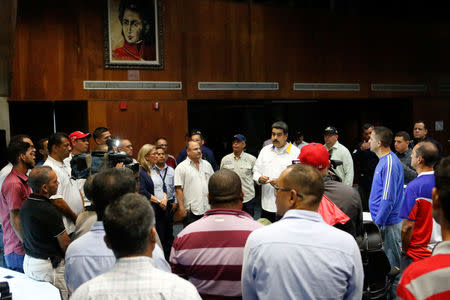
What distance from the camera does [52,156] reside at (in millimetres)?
4254

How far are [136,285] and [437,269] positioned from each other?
3.07 feet

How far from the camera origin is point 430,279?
137cm

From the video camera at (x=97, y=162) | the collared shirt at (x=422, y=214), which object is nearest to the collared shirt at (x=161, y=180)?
the video camera at (x=97, y=162)

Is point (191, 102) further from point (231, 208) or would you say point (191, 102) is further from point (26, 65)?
point (231, 208)

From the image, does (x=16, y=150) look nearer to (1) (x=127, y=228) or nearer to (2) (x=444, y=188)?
(1) (x=127, y=228)

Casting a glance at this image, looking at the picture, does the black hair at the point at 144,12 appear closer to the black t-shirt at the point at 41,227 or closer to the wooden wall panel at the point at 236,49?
the wooden wall panel at the point at 236,49

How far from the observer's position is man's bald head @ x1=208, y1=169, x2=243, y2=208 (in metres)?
2.27

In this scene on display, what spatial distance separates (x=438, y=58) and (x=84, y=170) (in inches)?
381

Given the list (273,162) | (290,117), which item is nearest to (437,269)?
(273,162)

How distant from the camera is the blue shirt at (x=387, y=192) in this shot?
4.04 m

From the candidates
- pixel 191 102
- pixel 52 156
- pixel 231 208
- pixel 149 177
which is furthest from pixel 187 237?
pixel 191 102

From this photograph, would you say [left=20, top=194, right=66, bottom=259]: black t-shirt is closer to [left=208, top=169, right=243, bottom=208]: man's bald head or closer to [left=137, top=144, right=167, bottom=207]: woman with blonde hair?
[left=208, top=169, right=243, bottom=208]: man's bald head

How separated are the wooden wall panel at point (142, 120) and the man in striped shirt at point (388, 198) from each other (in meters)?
4.72

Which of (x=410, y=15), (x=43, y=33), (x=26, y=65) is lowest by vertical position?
(x=26, y=65)
